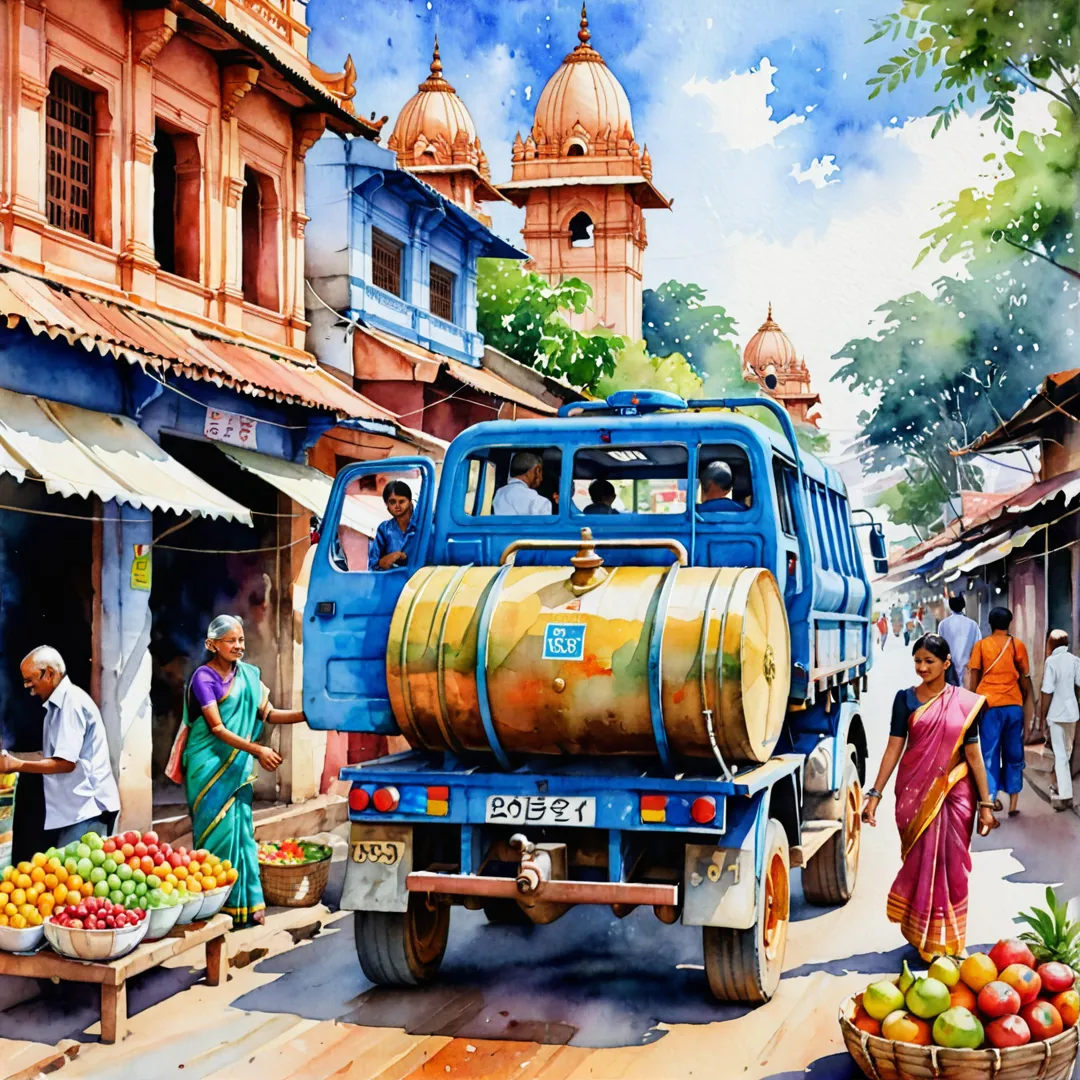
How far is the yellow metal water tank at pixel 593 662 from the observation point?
221 inches

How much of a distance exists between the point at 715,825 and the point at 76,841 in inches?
121

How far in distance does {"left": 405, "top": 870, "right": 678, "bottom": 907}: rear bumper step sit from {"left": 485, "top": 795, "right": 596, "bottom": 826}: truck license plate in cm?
26

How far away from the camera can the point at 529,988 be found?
21.8 feet

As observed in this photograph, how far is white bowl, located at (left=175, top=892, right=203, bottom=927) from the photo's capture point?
20.8 ft

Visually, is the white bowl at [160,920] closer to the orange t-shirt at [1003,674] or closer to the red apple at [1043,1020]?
the red apple at [1043,1020]

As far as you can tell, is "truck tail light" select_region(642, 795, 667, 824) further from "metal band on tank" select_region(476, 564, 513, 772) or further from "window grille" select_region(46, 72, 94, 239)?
"window grille" select_region(46, 72, 94, 239)

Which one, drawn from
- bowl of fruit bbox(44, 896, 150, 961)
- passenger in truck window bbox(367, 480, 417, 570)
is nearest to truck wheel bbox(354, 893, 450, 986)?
bowl of fruit bbox(44, 896, 150, 961)

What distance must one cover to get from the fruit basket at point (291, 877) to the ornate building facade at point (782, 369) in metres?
4.73

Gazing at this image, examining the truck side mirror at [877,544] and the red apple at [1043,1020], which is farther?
the truck side mirror at [877,544]

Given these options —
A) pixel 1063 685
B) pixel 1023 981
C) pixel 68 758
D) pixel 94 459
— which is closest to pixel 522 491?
pixel 68 758

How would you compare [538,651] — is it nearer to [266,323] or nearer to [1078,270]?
[1078,270]

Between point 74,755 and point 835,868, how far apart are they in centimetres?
443

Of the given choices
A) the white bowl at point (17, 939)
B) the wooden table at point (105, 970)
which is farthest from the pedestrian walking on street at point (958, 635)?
the white bowl at point (17, 939)

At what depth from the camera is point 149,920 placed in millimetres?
6055
